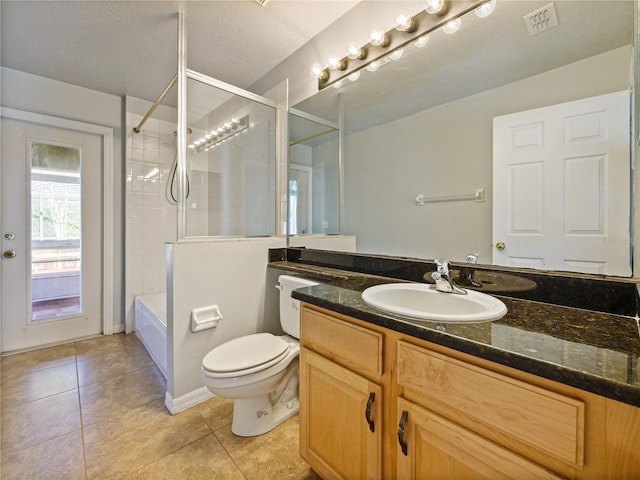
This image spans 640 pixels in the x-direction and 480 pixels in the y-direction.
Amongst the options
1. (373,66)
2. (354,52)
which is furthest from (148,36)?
(373,66)

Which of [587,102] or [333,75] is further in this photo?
[333,75]

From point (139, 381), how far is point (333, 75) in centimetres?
253

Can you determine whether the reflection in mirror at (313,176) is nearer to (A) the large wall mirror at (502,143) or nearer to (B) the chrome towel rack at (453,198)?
(A) the large wall mirror at (502,143)

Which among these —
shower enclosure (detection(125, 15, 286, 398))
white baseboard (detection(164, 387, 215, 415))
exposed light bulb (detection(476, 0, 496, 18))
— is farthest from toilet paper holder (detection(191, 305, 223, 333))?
exposed light bulb (detection(476, 0, 496, 18))

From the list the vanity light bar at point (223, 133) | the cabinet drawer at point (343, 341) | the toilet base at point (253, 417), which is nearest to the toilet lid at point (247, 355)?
the toilet base at point (253, 417)

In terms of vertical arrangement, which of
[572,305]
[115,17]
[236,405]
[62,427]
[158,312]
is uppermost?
[115,17]

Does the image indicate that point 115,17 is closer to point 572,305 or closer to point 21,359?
point 21,359

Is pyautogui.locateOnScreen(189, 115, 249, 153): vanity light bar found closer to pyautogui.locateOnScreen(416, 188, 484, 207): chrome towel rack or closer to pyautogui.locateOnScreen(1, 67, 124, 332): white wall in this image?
pyautogui.locateOnScreen(1, 67, 124, 332): white wall

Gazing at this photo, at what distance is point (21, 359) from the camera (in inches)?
91.4

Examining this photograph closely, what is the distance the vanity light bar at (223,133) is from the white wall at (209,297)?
1012 mm

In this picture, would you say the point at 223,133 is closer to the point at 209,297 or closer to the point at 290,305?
the point at 209,297

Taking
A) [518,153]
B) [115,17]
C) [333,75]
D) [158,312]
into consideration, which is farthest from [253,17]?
[158,312]

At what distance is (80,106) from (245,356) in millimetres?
2913

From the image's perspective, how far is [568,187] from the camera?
3.31ft
